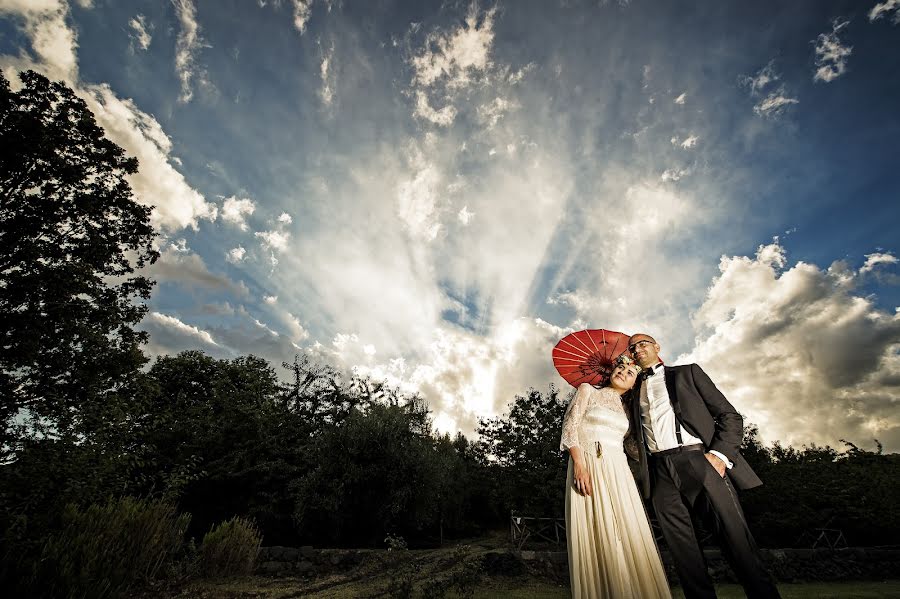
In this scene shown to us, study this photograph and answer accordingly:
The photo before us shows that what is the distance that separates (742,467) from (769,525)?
11.9 m

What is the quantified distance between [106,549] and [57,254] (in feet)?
34.7

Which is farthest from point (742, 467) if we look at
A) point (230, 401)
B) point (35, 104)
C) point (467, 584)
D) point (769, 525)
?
point (230, 401)

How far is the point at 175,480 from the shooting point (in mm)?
8234

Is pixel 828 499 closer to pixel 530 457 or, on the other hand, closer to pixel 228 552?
pixel 530 457

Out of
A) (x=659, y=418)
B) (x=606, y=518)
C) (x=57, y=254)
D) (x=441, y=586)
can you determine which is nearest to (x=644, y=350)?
(x=659, y=418)

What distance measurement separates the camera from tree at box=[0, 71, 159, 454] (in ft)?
35.5

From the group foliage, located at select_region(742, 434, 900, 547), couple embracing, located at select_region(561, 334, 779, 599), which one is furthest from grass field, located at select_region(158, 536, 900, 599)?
couple embracing, located at select_region(561, 334, 779, 599)

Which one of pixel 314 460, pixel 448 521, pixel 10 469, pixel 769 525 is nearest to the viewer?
pixel 10 469

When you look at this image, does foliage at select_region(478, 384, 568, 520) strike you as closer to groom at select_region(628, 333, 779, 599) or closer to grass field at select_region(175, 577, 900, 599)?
grass field at select_region(175, 577, 900, 599)

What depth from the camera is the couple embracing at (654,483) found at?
294cm

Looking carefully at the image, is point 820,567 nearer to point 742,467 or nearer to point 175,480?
point 742,467

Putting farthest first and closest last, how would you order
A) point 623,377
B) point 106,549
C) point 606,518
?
point 106,549 → point 623,377 → point 606,518

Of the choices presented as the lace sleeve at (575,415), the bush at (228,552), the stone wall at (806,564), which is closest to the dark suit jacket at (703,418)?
the lace sleeve at (575,415)

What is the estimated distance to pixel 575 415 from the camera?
3.49 metres
